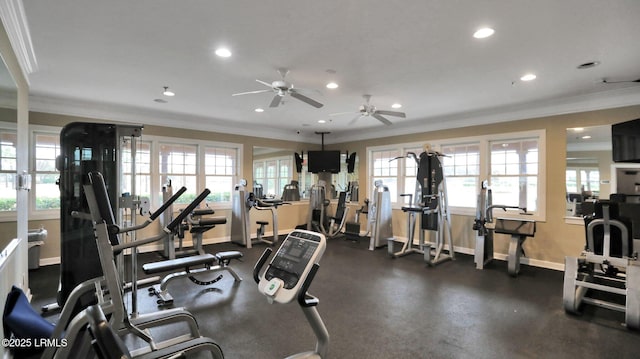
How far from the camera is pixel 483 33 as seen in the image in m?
2.64

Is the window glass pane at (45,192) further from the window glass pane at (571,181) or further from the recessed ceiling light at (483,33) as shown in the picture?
the window glass pane at (571,181)

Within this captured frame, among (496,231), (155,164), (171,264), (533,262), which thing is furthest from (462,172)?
(155,164)

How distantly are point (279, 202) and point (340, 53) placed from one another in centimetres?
435

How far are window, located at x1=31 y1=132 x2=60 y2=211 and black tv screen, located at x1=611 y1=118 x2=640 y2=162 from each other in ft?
25.7

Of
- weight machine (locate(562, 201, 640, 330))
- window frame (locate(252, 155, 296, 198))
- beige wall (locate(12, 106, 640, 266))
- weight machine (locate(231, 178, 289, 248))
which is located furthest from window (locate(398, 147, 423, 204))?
weight machine (locate(562, 201, 640, 330))

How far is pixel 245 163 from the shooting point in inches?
283

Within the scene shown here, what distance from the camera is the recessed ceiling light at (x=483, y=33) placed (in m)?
2.57

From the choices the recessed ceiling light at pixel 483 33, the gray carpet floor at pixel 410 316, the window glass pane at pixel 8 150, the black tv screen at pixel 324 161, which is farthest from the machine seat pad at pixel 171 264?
the black tv screen at pixel 324 161

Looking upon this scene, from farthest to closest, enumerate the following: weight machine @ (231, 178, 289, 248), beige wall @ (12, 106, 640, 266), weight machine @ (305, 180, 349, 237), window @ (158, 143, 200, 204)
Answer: weight machine @ (305, 180, 349, 237), weight machine @ (231, 178, 289, 248), window @ (158, 143, 200, 204), beige wall @ (12, 106, 640, 266)

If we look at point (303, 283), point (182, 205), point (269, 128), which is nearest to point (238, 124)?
point (269, 128)

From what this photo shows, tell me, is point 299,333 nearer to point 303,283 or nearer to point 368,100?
point 303,283

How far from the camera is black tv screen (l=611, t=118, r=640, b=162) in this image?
139 inches

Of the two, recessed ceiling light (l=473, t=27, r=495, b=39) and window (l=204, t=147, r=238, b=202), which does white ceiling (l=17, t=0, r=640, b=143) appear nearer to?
recessed ceiling light (l=473, t=27, r=495, b=39)

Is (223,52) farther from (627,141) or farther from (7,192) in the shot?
(627,141)
